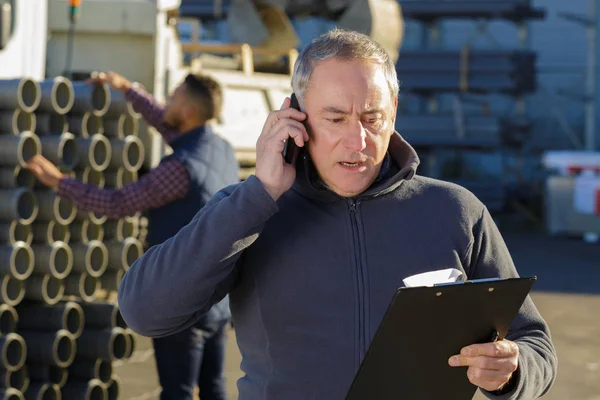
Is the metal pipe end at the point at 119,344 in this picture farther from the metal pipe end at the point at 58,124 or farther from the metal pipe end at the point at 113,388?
the metal pipe end at the point at 58,124

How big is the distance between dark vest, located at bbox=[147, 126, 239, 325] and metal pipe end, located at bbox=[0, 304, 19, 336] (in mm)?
901

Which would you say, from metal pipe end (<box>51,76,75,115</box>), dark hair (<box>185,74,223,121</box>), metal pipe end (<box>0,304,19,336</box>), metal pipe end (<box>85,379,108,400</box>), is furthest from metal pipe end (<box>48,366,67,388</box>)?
dark hair (<box>185,74,223,121</box>)

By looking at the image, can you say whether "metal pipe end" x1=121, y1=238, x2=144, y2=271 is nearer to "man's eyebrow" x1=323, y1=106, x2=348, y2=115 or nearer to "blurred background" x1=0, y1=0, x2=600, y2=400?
"blurred background" x1=0, y1=0, x2=600, y2=400

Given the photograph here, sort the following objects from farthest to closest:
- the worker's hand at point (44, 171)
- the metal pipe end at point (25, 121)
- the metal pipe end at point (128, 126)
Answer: the metal pipe end at point (128, 126) < the metal pipe end at point (25, 121) < the worker's hand at point (44, 171)

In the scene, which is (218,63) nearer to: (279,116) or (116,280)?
(116,280)

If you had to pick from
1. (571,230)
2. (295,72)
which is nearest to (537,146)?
(571,230)

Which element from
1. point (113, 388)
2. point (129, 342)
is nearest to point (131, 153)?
point (129, 342)

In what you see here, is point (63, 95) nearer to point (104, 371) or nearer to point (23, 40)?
point (23, 40)

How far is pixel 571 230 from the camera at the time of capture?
1697 centimetres

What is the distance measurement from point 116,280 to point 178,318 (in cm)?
396

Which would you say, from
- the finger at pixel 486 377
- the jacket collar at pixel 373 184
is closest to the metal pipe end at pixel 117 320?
the jacket collar at pixel 373 184

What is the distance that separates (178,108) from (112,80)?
42.3 inches

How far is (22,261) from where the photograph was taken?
5.82 meters

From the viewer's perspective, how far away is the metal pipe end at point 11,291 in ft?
18.7
